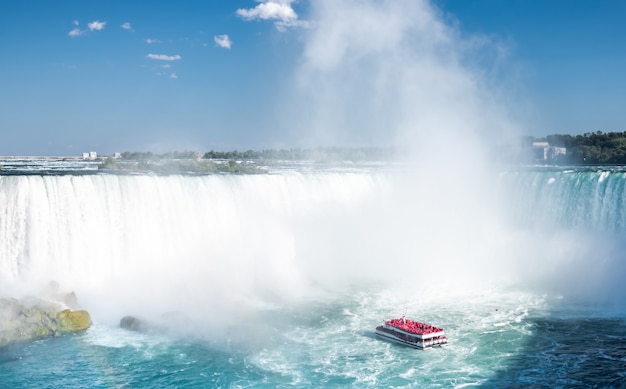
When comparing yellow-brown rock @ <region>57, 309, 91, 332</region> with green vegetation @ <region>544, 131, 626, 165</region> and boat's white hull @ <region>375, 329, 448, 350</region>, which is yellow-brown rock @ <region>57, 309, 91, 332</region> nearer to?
boat's white hull @ <region>375, 329, 448, 350</region>

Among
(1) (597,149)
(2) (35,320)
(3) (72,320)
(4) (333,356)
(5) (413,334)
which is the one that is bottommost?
(4) (333,356)

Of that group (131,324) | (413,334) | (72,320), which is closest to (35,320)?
(72,320)

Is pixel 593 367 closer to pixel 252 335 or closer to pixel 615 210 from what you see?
pixel 252 335

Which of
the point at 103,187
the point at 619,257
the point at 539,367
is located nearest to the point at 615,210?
the point at 619,257

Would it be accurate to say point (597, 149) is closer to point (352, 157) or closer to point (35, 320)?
point (352, 157)

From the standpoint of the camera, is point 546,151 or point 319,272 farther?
point 546,151

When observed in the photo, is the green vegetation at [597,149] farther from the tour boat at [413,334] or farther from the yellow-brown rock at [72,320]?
the yellow-brown rock at [72,320]
